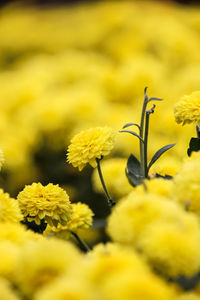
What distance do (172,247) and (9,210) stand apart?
16.7 inches

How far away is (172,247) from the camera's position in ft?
2.20

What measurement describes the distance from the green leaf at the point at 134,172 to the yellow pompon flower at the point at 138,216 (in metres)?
0.31

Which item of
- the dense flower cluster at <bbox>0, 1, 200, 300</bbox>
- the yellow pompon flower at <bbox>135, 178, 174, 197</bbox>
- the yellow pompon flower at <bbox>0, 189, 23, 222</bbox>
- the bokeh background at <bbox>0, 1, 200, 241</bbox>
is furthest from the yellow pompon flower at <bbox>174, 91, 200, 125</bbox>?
the yellow pompon flower at <bbox>0, 189, 23, 222</bbox>

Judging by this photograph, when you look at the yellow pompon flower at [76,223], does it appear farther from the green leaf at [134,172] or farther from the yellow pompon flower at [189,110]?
the yellow pompon flower at [189,110]

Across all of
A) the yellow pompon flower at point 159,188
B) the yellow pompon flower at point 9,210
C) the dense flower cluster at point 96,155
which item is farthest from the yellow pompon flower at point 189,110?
the yellow pompon flower at point 9,210

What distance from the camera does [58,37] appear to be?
477 centimetres

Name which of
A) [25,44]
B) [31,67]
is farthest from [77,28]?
[31,67]

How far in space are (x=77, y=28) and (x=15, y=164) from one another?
8.71 ft

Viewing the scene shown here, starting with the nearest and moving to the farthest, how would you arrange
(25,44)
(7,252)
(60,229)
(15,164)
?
(7,252) < (60,229) < (15,164) < (25,44)

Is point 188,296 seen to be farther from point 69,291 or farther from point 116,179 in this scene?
point 116,179

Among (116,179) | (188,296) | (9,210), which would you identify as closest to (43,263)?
(188,296)

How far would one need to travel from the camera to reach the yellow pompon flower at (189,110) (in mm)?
1129

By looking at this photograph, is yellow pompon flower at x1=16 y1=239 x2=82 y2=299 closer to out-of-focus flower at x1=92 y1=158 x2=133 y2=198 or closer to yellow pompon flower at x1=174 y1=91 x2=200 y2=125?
yellow pompon flower at x1=174 y1=91 x2=200 y2=125

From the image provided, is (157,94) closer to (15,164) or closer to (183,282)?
(15,164)
